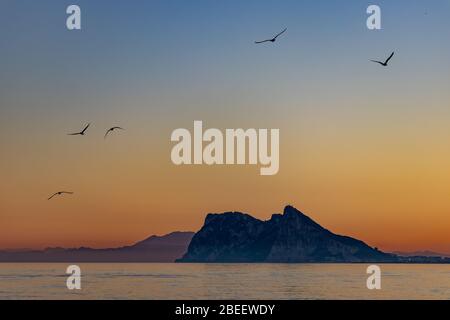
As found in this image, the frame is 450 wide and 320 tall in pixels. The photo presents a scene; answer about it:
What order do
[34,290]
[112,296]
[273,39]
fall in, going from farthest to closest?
1. [34,290]
2. [112,296]
3. [273,39]
